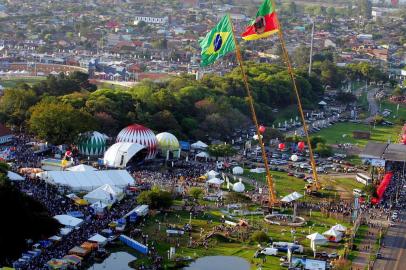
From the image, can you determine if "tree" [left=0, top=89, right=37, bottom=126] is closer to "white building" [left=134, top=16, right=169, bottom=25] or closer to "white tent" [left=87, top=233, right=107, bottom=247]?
"white tent" [left=87, top=233, right=107, bottom=247]

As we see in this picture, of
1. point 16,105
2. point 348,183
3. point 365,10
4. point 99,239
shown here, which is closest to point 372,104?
point 348,183

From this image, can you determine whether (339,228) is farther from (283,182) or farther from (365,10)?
(365,10)

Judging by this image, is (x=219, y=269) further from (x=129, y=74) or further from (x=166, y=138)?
(x=129, y=74)

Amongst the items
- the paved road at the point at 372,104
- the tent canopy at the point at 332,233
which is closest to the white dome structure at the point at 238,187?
the tent canopy at the point at 332,233

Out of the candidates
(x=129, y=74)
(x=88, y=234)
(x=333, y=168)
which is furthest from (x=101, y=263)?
(x=129, y=74)

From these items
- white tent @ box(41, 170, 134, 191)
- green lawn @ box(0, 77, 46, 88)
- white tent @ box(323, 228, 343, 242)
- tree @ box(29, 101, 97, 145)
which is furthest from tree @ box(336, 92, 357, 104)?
white tent @ box(323, 228, 343, 242)

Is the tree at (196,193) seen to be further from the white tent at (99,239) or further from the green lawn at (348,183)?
the green lawn at (348,183)
